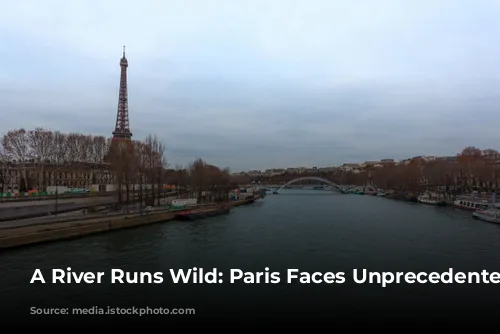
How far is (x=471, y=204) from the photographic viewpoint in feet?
107

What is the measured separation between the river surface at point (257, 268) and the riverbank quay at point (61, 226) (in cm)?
49

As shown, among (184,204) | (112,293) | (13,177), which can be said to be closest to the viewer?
(112,293)

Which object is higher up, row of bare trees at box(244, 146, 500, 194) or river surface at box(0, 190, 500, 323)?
row of bare trees at box(244, 146, 500, 194)

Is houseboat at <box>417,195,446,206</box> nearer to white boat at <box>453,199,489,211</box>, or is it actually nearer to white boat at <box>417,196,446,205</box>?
white boat at <box>417,196,446,205</box>

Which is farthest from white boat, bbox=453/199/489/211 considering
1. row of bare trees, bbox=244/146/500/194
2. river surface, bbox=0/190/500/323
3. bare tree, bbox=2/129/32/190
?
bare tree, bbox=2/129/32/190

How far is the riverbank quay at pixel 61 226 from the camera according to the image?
1395 centimetres

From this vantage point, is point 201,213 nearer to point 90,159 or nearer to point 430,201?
point 90,159

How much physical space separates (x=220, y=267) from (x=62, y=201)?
63.0 feet

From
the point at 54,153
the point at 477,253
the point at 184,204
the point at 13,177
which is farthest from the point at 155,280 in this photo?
the point at 13,177

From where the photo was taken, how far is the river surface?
26.3ft

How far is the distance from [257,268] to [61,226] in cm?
976

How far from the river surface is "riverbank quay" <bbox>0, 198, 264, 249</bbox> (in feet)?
1.62

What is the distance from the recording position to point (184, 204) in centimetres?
2939

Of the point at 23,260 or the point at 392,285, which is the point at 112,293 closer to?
the point at 23,260
